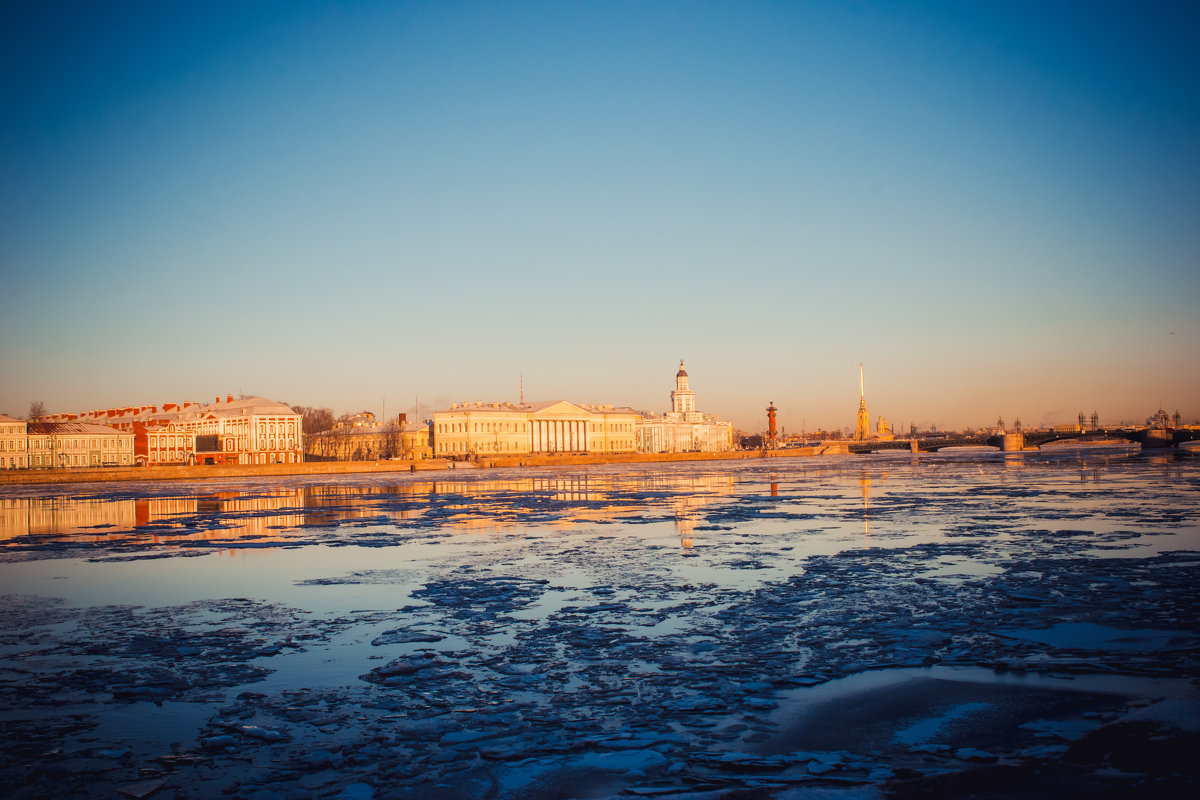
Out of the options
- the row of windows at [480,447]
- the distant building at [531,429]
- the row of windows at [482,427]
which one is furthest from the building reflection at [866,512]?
the row of windows at [482,427]

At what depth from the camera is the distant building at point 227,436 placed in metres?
89.1

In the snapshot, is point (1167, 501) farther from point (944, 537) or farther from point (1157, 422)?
point (1157, 422)

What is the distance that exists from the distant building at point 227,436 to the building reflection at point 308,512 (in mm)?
48617

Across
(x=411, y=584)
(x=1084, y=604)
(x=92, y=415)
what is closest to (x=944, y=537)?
(x=1084, y=604)

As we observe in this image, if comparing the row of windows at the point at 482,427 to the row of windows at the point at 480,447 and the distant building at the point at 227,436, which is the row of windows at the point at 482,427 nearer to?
the row of windows at the point at 480,447

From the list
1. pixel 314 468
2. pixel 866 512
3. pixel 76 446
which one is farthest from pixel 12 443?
pixel 866 512

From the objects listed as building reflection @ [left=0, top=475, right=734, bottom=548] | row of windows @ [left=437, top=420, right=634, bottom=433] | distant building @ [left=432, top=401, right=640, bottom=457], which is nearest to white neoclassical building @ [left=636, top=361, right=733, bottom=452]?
distant building @ [left=432, top=401, right=640, bottom=457]

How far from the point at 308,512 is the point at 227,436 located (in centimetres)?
6936

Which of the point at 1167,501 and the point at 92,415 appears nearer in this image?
the point at 1167,501

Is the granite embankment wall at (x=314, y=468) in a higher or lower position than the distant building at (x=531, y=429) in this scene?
lower

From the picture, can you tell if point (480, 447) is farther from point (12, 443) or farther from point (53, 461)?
point (12, 443)

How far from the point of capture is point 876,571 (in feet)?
42.4

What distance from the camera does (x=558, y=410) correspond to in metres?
123

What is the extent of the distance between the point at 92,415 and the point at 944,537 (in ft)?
374
